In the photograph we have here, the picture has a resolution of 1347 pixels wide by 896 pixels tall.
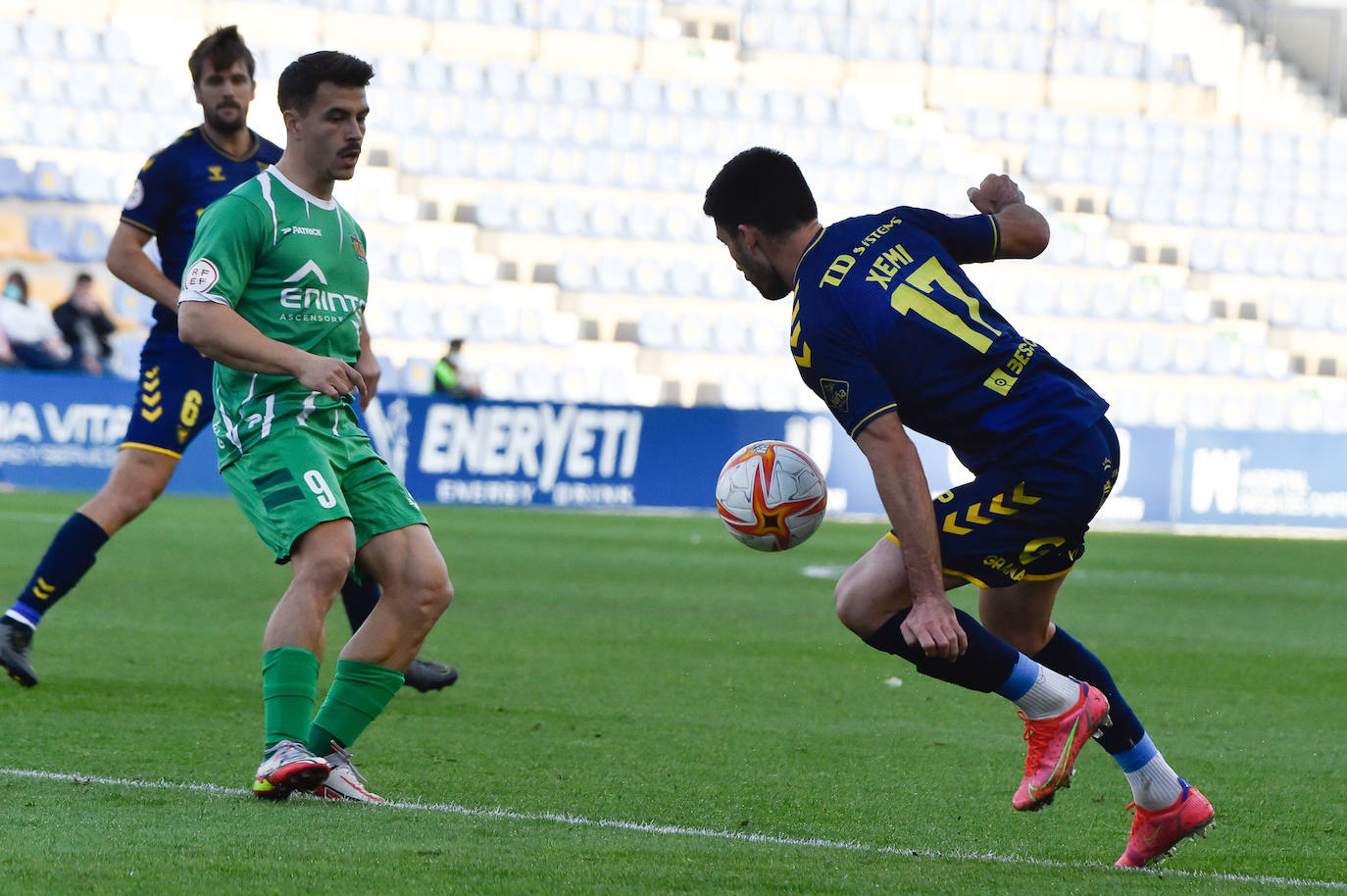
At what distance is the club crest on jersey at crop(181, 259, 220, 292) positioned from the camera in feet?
12.9

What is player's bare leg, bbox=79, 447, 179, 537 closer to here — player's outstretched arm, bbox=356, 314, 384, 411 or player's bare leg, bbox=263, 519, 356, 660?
player's outstretched arm, bbox=356, 314, 384, 411

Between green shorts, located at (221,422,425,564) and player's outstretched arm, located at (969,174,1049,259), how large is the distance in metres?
1.55

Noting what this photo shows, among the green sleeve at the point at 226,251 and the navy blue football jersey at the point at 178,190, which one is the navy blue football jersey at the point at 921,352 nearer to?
the green sleeve at the point at 226,251

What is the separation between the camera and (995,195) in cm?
414

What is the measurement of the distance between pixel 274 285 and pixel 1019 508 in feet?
6.04

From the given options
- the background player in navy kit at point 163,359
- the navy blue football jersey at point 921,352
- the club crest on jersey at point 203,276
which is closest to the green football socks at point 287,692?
the club crest on jersey at point 203,276

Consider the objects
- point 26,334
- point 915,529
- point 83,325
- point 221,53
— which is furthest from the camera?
point 26,334

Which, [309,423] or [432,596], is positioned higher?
[309,423]

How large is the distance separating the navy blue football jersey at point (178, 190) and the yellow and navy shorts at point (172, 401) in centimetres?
12

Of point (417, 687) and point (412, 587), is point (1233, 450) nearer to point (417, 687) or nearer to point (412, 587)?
point (417, 687)

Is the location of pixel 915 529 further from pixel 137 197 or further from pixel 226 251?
pixel 137 197


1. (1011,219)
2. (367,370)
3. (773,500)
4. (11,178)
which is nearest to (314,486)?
(367,370)

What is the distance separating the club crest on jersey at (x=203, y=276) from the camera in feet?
12.9

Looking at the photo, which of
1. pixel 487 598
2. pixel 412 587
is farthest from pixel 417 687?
pixel 487 598
